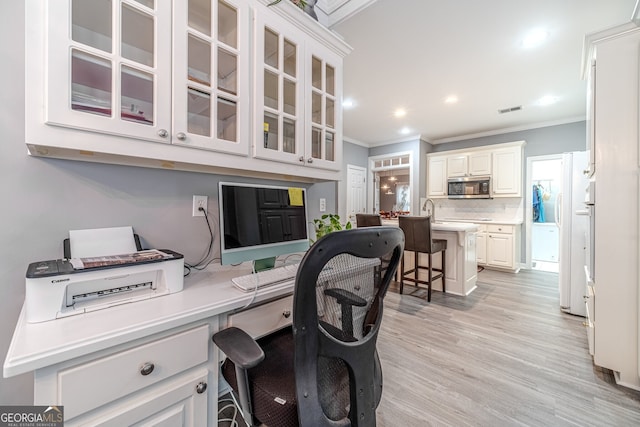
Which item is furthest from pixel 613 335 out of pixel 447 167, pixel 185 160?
pixel 447 167

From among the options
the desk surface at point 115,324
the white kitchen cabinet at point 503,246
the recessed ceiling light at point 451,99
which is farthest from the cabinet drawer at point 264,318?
the white kitchen cabinet at point 503,246

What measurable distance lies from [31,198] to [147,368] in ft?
2.82

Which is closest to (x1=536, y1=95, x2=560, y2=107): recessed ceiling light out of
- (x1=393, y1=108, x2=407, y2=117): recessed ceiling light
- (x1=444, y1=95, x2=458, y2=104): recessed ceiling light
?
(x1=444, y1=95, x2=458, y2=104): recessed ceiling light

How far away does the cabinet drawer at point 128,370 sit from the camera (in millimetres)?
Answer: 677

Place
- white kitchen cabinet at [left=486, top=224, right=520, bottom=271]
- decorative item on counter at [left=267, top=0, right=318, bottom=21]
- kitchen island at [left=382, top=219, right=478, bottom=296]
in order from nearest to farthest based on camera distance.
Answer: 1. decorative item on counter at [left=267, top=0, right=318, bottom=21]
2. kitchen island at [left=382, top=219, right=478, bottom=296]
3. white kitchen cabinet at [left=486, top=224, right=520, bottom=271]

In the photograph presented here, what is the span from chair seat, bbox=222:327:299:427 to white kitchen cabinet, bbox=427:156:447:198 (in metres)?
5.36

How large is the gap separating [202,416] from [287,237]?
904mm

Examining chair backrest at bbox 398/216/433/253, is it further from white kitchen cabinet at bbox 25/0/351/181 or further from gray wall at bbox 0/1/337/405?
gray wall at bbox 0/1/337/405

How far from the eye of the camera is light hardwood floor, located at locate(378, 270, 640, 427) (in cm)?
145

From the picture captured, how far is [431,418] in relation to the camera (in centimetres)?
143

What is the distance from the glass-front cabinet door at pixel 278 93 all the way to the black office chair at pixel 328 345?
93 centimetres

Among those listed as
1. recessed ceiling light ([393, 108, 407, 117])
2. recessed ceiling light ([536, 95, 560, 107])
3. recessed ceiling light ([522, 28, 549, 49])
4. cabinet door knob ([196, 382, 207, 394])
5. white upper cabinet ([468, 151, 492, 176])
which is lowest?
cabinet door knob ([196, 382, 207, 394])

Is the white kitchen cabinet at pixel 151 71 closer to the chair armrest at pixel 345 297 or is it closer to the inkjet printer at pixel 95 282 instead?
the inkjet printer at pixel 95 282

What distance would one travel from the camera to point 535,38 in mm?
2322
